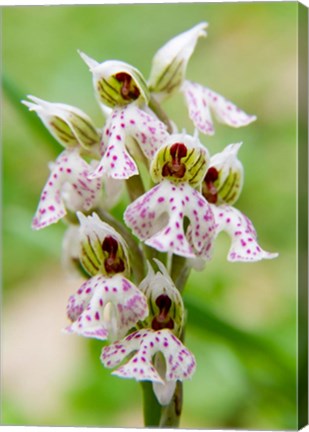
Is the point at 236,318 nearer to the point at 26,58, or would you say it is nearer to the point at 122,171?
the point at 26,58

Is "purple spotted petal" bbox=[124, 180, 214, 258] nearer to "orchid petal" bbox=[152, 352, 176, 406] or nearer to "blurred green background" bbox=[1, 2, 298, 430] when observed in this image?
"orchid petal" bbox=[152, 352, 176, 406]

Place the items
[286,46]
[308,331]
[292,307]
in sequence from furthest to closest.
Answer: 1. [286,46]
2. [292,307]
3. [308,331]

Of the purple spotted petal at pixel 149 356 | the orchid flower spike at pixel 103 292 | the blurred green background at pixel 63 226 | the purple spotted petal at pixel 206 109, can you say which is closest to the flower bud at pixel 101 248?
the orchid flower spike at pixel 103 292

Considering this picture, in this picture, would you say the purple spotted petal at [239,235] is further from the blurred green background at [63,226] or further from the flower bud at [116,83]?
the blurred green background at [63,226]

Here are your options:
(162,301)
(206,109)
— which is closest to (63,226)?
(206,109)

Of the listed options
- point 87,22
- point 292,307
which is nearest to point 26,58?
point 87,22

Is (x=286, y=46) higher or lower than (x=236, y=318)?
higher

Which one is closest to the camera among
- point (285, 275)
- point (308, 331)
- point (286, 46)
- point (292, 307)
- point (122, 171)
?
point (122, 171)
